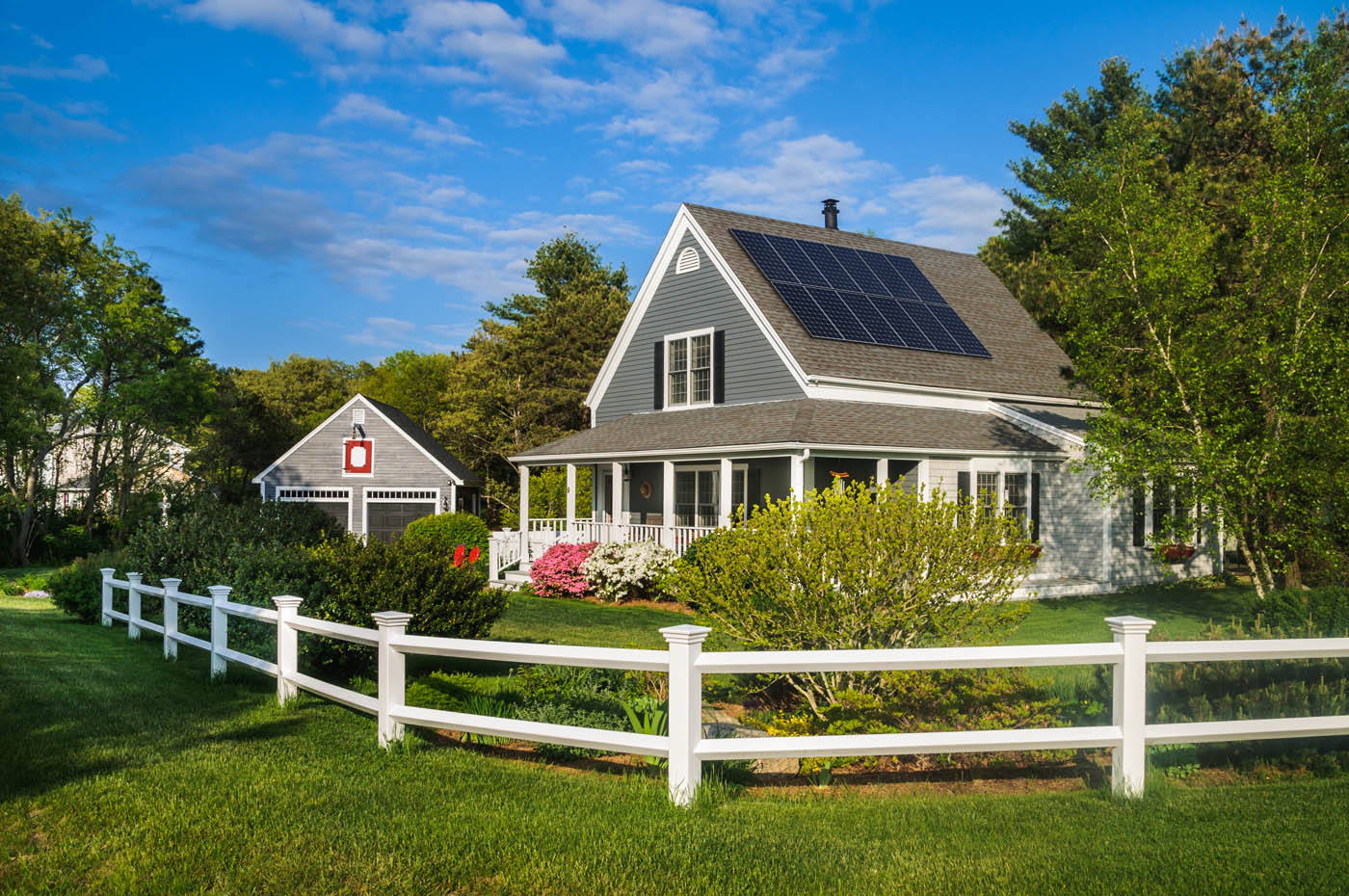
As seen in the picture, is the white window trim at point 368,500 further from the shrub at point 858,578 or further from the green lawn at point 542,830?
the shrub at point 858,578

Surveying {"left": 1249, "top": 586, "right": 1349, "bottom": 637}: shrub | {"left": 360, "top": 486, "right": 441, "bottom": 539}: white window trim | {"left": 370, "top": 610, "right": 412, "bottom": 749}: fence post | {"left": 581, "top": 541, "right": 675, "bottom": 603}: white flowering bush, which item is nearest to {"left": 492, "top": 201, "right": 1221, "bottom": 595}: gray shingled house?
{"left": 581, "top": 541, "right": 675, "bottom": 603}: white flowering bush

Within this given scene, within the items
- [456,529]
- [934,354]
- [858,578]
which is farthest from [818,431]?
[456,529]

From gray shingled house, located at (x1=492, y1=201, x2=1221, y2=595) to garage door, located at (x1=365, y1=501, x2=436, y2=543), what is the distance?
44.3 feet

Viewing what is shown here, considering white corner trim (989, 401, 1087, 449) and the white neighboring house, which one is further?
the white neighboring house

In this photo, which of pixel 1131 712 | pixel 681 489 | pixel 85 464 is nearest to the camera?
pixel 1131 712

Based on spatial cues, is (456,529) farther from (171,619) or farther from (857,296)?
(171,619)

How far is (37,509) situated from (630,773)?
36.1 metres

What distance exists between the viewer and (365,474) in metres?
37.2

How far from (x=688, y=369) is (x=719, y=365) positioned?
1311 millimetres

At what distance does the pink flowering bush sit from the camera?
20469mm

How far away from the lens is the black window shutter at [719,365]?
2250 centimetres

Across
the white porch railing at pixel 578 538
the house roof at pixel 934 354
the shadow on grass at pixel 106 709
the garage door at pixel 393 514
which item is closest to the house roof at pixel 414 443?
the garage door at pixel 393 514

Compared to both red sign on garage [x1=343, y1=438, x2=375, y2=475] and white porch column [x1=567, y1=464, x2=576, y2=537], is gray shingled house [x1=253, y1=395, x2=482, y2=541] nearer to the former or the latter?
red sign on garage [x1=343, y1=438, x2=375, y2=475]

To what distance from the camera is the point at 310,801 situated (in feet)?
18.2
